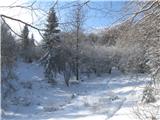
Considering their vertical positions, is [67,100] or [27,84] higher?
[27,84]

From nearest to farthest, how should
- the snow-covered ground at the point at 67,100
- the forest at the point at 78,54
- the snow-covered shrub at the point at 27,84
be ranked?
the forest at the point at 78,54, the snow-covered ground at the point at 67,100, the snow-covered shrub at the point at 27,84

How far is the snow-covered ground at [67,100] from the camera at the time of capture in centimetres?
1923

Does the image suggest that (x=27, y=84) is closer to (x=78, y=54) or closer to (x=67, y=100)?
(x=67, y=100)

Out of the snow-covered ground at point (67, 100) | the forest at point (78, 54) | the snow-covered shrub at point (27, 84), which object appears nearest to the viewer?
the forest at point (78, 54)

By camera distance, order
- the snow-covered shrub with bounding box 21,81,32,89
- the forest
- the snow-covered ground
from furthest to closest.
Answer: the snow-covered shrub with bounding box 21,81,32,89, the snow-covered ground, the forest

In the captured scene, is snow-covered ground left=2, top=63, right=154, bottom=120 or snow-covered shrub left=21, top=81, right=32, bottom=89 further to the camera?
Answer: snow-covered shrub left=21, top=81, right=32, bottom=89

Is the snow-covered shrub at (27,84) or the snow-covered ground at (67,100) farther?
the snow-covered shrub at (27,84)

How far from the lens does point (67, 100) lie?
31.8 metres

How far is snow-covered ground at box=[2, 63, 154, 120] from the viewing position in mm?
19234

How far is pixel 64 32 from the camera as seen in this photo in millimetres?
7043

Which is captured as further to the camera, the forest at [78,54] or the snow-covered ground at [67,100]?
the snow-covered ground at [67,100]

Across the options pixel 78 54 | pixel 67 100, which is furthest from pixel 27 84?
pixel 78 54

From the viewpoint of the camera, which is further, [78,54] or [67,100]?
[67,100]

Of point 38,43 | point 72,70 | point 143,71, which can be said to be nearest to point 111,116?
point 143,71
